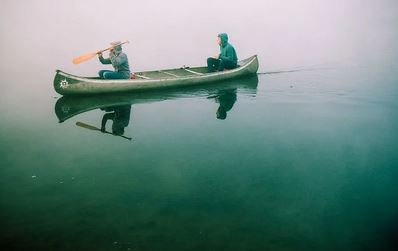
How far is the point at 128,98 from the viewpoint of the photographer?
12.6 meters

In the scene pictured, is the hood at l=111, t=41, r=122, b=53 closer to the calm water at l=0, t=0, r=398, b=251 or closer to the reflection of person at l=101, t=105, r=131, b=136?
the calm water at l=0, t=0, r=398, b=251

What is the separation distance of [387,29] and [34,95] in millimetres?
42726

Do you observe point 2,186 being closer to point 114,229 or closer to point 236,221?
point 114,229

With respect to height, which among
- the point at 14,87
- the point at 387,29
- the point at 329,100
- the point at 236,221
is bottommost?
the point at 236,221

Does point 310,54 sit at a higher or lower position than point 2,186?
higher

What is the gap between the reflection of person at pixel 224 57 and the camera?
14666 mm

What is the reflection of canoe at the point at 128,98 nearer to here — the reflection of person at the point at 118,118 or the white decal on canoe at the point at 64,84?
the reflection of person at the point at 118,118

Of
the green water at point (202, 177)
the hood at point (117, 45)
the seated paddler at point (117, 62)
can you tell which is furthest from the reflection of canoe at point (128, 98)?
the hood at point (117, 45)

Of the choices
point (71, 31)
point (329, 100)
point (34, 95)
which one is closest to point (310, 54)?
point (329, 100)

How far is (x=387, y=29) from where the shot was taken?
142 feet

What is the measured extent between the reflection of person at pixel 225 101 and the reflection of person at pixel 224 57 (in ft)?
4.46

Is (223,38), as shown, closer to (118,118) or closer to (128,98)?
(128,98)

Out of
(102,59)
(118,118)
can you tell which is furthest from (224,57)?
A: (118,118)

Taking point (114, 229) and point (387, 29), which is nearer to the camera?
point (114, 229)
